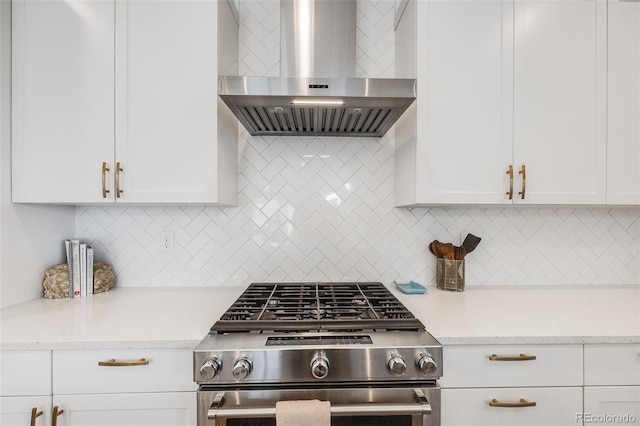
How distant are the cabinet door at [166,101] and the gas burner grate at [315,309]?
0.55 meters

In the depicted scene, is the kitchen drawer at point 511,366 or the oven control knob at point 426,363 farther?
the kitchen drawer at point 511,366

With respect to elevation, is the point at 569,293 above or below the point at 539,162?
below

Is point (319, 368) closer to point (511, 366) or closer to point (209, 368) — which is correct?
point (209, 368)

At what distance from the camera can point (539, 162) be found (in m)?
1.57

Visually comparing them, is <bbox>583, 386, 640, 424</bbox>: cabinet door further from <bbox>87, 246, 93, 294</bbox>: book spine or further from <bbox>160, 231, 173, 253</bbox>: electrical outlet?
<bbox>87, 246, 93, 294</bbox>: book spine

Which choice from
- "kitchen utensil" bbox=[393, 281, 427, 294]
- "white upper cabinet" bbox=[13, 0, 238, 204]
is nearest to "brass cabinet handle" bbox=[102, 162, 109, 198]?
"white upper cabinet" bbox=[13, 0, 238, 204]

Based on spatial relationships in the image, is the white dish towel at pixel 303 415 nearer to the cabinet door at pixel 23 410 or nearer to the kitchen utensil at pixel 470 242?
the cabinet door at pixel 23 410

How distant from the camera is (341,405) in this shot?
1.04 meters

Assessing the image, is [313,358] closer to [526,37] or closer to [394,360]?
[394,360]

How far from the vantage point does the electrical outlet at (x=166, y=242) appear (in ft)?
6.14

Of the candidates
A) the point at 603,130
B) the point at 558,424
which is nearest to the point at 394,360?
the point at 558,424

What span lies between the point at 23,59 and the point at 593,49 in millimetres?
2643

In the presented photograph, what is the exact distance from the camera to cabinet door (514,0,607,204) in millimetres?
1562

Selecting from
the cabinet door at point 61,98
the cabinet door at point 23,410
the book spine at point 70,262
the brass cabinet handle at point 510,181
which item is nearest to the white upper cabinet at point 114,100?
the cabinet door at point 61,98
